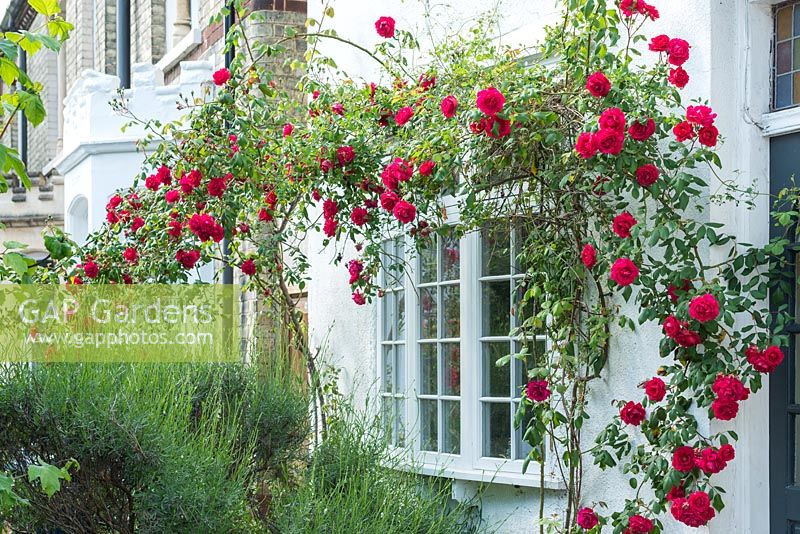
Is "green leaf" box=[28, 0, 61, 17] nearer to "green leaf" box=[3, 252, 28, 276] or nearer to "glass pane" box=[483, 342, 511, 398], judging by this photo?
"green leaf" box=[3, 252, 28, 276]

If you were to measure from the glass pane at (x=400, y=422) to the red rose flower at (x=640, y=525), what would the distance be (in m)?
2.50

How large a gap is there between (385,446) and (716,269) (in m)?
2.40

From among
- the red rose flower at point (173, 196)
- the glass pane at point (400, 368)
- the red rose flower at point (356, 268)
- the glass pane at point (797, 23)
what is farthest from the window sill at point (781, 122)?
the red rose flower at point (173, 196)

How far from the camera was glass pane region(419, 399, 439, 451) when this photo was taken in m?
6.69

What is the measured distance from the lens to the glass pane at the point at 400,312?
7.11 m

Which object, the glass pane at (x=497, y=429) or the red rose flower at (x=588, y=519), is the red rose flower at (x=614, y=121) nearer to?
the red rose flower at (x=588, y=519)

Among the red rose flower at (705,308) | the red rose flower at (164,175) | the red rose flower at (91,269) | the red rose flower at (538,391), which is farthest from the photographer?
the red rose flower at (91,269)

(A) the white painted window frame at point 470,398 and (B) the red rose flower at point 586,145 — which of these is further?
(A) the white painted window frame at point 470,398

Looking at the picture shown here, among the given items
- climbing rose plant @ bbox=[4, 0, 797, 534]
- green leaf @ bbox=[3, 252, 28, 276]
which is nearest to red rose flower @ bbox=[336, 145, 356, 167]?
climbing rose plant @ bbox=[4, 0, 797, 534]

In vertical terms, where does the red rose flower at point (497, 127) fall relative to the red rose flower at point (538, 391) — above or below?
above

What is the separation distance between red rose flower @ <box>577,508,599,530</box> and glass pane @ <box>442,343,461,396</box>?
1.68 meters

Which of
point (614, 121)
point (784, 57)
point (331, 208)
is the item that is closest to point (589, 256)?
point (614, 121)

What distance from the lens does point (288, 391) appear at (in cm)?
718

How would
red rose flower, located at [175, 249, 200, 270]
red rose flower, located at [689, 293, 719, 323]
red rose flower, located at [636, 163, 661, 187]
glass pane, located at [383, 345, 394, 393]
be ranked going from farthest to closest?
glass pane, located at [383, 345, 394, 393] < red rose flower, located at [175, 249, 200, 270] < red rose flower, located at [636, 163, 661, 187] < red rose flower, located at [689, 293, 719, 323]
